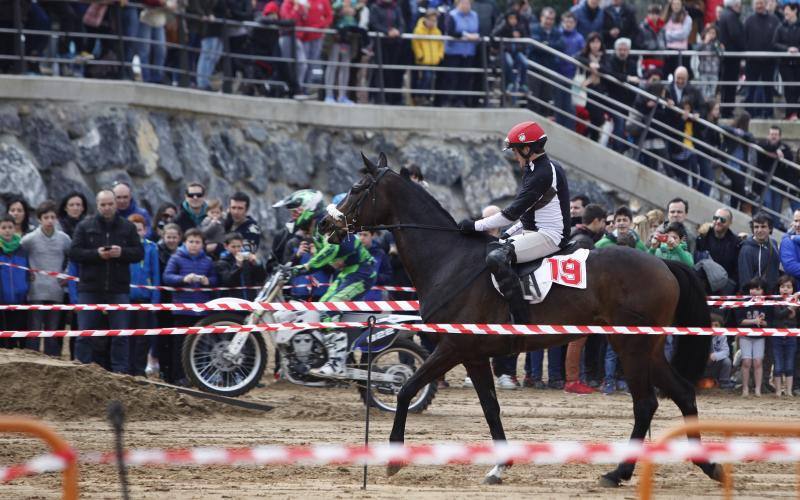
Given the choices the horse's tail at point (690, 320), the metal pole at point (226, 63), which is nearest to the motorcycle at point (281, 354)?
A: the horse's tail at point (690, 320)

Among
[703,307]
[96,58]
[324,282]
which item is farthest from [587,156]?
[703,307]

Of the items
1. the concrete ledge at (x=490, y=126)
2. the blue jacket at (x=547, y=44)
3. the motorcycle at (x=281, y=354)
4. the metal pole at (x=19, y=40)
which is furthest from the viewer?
the blue jacket at (x=547, y=44)

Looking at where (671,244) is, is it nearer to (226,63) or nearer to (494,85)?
(494,85)

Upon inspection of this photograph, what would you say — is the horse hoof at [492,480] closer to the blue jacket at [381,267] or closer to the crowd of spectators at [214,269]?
the crowd of spectators at [214,269]

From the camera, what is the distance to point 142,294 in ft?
55.9

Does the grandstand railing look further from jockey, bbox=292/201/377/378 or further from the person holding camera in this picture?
jockey, bbox=292/201/377/378

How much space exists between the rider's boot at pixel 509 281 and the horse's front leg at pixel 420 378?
67 cm

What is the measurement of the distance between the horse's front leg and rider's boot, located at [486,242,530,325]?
666mm

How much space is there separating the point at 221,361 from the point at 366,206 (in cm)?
378

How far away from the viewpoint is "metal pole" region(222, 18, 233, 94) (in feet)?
68.8

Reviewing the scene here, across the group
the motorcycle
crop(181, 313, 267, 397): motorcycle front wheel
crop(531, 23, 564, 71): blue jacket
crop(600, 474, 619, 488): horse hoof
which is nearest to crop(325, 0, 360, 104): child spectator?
crop(531, 23, 564, 71): blue jacket

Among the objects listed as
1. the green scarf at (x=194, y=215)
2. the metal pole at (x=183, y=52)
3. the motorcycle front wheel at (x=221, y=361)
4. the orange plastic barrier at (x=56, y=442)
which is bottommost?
the motorcycle front wheel at (x=221, y=361)

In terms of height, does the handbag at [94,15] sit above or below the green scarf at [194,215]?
above

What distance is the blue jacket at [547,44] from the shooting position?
2295 cm
